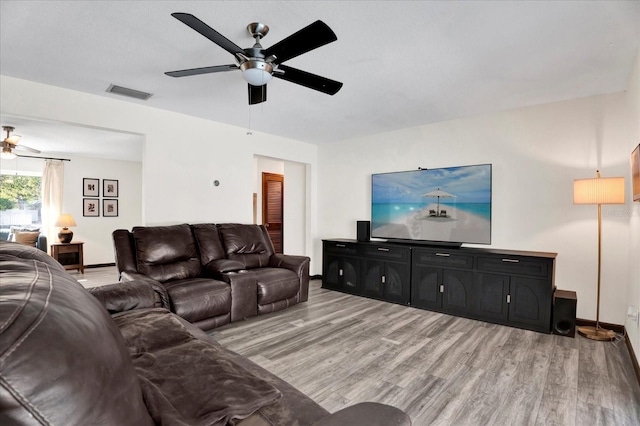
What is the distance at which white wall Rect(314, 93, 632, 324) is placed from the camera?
132 inches

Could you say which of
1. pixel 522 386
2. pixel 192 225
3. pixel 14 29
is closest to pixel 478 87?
pixel 522 386

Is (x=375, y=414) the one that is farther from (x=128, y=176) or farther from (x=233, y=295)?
(x=128, y=176)

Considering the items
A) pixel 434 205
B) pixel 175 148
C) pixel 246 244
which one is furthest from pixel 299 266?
pixel 175 148

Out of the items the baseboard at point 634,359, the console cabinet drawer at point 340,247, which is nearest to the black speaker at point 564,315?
the baseboard at point 634,359

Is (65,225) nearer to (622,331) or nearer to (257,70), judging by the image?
(257,70)

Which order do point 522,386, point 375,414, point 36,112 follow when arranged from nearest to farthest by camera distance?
point 375,414
point 522,386
point 36,112

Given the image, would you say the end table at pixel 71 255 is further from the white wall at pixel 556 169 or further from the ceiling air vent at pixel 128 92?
the white wall at pixel 556 169

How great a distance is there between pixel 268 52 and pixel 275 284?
2583mm

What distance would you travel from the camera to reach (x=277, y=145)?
17.7 feet

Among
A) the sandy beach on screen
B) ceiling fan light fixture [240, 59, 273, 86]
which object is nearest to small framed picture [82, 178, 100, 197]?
the sandy beach on screen

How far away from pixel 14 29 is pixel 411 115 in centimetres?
393

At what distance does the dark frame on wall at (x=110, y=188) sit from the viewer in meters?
7.34

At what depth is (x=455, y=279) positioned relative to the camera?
3949 mm

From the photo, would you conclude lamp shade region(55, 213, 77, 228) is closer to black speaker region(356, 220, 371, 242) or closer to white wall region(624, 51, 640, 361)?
black speaker region(356, 220, 371, 242)
